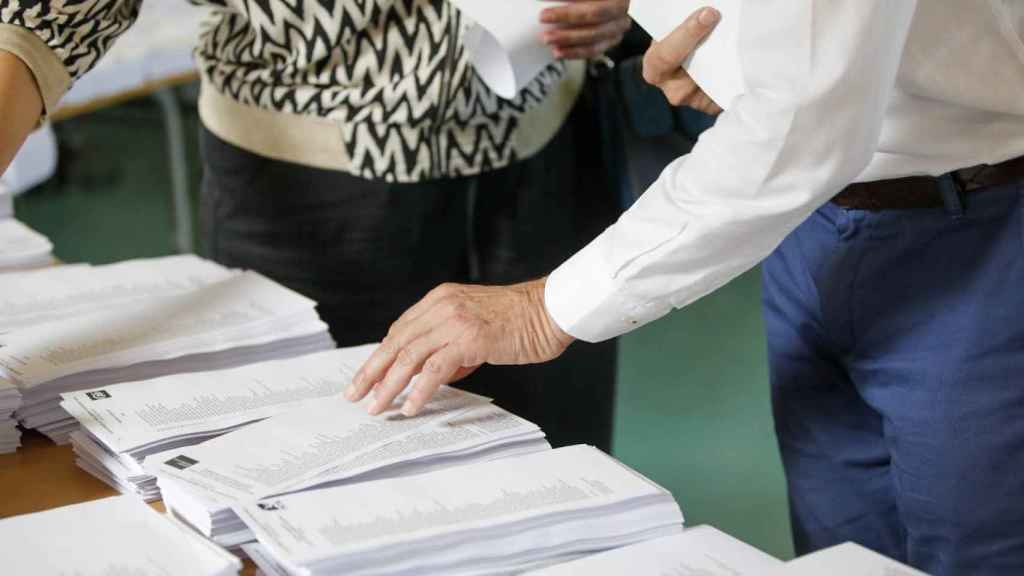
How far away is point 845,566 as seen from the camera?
0.86 m

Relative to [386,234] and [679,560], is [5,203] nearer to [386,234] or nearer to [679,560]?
[386,234]

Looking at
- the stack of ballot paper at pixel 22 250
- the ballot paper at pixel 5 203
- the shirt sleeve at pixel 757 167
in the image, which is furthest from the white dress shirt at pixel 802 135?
the ballot paper at pixel 5 203

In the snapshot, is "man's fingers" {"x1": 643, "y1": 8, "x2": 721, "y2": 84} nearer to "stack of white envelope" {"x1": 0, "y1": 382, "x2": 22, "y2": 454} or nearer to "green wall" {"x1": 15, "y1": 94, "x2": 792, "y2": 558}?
"stack of white envelope" {"x1": 0, "y1": 382, "x2": 22, "y2": 454}

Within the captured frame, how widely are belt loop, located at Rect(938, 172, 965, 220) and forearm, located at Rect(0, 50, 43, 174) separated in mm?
906

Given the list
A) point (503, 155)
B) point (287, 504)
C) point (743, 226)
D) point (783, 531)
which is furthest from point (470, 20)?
point (783, 531)

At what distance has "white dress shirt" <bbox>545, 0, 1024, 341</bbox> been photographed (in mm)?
911

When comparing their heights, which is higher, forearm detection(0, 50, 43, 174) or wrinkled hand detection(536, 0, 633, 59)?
wrinkled hand detection(536, 0, 633, 59)

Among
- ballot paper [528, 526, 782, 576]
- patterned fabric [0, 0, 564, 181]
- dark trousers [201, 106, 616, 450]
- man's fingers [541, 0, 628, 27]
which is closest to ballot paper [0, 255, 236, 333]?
dark trousers [201, 106, 616, 450]

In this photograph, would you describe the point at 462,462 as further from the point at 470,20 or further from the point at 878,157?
the point at 470,20

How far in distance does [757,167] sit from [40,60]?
80cm

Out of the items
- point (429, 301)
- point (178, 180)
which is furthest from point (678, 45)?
point (178, 180)

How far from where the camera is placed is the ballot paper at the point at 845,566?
2.79 ft

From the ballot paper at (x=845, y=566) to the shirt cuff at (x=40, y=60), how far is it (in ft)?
3.05

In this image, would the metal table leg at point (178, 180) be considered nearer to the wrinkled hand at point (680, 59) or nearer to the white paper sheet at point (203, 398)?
the white paper sheet at point (203, 398)
